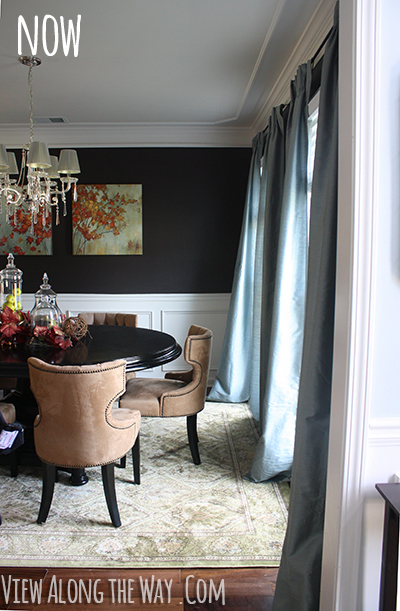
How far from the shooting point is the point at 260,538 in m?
2.18

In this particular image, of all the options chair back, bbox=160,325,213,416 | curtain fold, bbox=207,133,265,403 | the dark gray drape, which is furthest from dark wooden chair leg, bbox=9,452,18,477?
curtain fold, bbox=207,133,265,403

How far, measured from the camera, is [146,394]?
2.87 meters

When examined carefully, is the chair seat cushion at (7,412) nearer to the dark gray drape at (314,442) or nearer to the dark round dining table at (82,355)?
the dark round dining table at (82,355)

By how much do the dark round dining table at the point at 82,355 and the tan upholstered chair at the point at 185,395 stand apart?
0.14 metres

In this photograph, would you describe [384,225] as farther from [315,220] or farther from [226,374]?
[226,374]

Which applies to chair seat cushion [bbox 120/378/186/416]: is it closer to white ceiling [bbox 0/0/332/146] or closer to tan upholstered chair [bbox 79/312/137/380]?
tan upholstered chair [bbox 79/312/137/380]

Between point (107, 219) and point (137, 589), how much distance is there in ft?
12.3

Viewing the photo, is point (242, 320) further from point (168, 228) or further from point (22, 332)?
point (22, 332)

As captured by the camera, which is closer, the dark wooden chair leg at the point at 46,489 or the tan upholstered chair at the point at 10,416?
the dark wooden chair leg at the point at 46,489

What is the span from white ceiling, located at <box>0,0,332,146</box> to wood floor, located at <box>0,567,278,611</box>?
2638 mm

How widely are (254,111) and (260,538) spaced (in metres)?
3.64

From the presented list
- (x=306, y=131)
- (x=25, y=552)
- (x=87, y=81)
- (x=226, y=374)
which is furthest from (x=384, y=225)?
(x=226, y=374)

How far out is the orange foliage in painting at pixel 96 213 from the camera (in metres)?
4.80

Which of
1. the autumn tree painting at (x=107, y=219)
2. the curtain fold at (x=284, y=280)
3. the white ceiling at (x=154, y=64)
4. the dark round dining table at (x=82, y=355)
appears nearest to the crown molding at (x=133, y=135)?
the white ceiling at (x=154, y=64)
